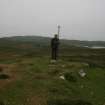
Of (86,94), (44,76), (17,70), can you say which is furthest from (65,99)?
(17,70)

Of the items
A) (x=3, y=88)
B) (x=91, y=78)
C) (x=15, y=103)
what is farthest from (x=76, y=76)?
(x=15, y=103)

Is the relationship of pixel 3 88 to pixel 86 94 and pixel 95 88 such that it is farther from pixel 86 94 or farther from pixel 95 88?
pixel 95 88

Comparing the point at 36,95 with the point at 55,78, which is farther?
the point at 55,78

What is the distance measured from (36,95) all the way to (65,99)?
202 centimetres

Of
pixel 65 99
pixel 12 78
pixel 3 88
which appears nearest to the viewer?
pixel 65 99

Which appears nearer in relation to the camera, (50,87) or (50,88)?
(50,88)

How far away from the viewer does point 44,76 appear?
72.9 feet

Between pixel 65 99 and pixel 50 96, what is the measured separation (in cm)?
114

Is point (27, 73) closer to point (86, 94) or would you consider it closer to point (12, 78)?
point (12, 78)

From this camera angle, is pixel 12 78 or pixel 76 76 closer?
pixel 12 78

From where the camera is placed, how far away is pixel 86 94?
1889 centimetres

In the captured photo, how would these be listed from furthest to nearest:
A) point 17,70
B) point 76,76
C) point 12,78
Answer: point 17,70
point 76,76
point 12,78

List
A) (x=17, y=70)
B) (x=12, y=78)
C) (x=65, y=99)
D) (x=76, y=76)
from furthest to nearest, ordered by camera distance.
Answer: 1. (x=17, y=70)
2. (x=76, y=76)
3. (x=12, y=78)
4. (x=65, y=99)

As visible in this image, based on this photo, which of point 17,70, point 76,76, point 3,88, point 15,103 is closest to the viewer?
point 15,103
